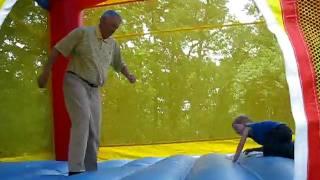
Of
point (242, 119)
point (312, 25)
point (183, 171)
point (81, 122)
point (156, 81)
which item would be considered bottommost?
point (183, 171)

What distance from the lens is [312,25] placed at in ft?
5.55

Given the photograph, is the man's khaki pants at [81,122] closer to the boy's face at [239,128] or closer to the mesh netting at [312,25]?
the boy's face at [239,128]

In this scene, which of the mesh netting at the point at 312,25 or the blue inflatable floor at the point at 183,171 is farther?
the blue inflatable floor at the point at 183,171

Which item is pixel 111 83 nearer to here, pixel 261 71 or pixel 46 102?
pixel 46 102

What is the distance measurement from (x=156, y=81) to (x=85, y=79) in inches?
48.3

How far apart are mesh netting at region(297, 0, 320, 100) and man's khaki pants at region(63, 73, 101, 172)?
133 centimetres

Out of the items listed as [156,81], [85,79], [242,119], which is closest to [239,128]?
[242,119]

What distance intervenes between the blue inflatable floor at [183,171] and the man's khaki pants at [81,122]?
0.11m

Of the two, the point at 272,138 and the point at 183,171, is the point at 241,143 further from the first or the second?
the point at 183,171

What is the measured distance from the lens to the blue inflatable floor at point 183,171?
229 centimetres

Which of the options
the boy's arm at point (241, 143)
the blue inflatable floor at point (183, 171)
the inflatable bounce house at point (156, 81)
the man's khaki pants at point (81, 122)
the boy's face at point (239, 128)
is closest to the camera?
the blue inflatable floor at point (183, 171)

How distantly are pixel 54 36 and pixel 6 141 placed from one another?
778 mm

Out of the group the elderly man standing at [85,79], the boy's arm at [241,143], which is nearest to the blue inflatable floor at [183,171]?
the boy's arm at [241,143]

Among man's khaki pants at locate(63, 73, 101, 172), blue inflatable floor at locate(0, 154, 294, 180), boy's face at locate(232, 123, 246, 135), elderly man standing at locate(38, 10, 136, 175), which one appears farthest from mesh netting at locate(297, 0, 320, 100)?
boy's face at locate(232, 123, 246, 135)
